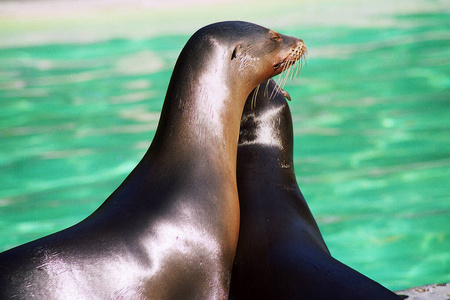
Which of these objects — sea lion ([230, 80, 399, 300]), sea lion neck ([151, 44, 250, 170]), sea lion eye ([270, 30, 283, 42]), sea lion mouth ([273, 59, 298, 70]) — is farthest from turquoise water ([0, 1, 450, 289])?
sea lion neck ([151, 44, 250, 170])

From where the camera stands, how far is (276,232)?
12.0ft

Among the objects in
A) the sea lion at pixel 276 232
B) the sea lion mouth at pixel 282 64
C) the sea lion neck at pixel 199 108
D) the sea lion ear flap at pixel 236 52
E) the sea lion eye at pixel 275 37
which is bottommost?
the sea lion at pixel 276 232

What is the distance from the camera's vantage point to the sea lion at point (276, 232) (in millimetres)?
3297

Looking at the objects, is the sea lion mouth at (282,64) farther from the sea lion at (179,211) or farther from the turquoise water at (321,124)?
the turquoise water at (321,124)

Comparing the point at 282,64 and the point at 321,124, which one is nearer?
the point at 282,64

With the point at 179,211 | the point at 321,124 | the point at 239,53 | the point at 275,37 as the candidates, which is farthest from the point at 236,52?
the point at 321,124

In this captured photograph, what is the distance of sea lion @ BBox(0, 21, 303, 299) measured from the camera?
289 centimetres

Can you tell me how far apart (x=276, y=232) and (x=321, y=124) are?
5.36 meters

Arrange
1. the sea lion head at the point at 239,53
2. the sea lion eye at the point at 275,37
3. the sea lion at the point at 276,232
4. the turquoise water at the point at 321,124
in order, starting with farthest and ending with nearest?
the turquoise water at the point at 321,124 < the sea lion eye at the point at 275,37 < the sea lion head at the point at 239,53 < the sea lion at the point at 276,232

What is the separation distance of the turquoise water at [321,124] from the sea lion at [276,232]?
207cm

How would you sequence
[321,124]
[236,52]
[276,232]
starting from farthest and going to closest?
1. [321,124]
2. [276,232]
3. [236,52]

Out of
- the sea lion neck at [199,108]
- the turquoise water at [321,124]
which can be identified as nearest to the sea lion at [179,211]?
the sea lion neck at [199,108]

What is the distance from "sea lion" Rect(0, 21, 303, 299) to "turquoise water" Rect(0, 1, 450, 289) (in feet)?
9.05

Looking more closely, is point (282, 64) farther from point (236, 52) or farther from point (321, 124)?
point (321, 124)
